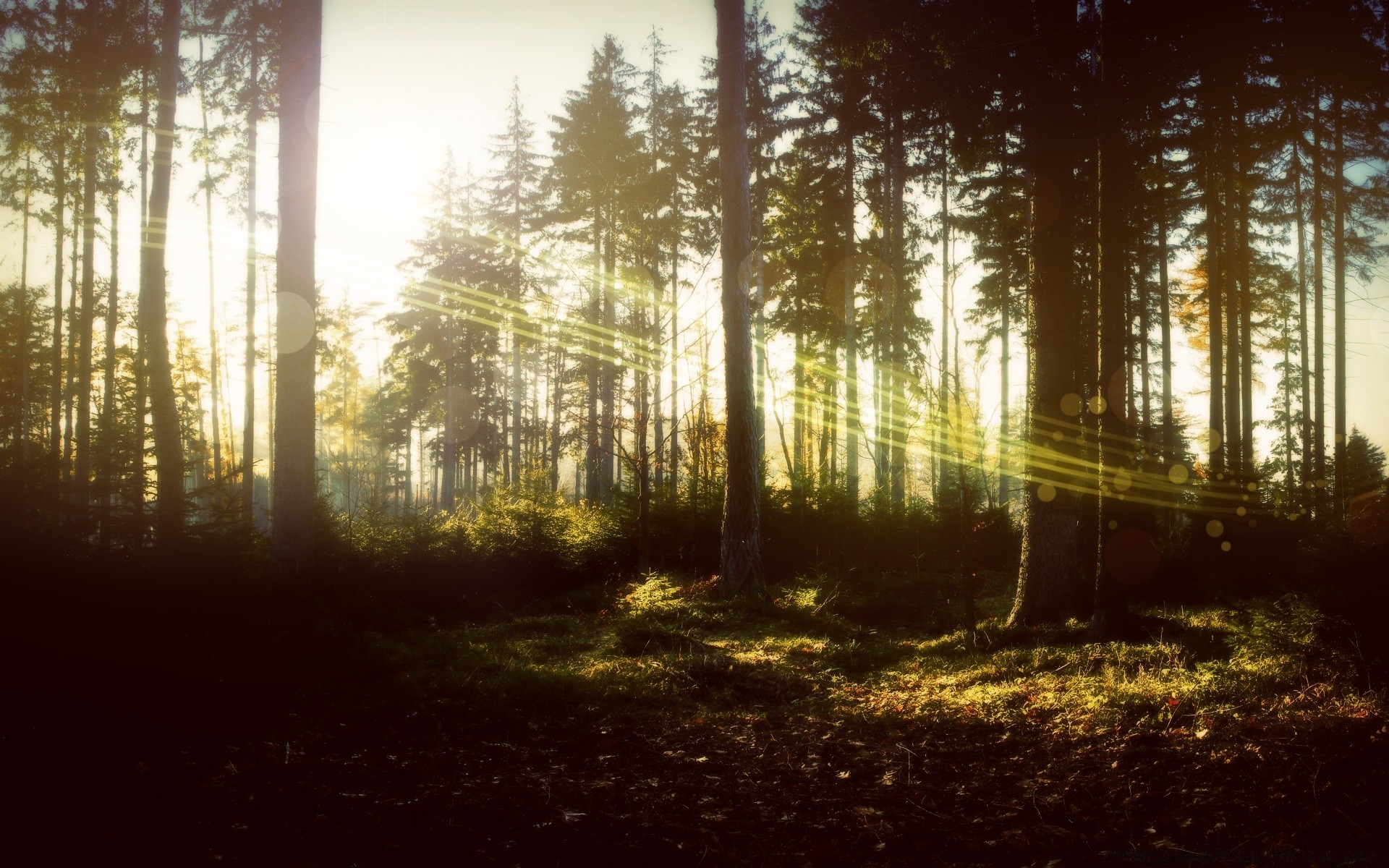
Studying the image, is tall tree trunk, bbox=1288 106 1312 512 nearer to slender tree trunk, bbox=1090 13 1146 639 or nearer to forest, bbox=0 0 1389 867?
forest, bbox=0 0 1389 867

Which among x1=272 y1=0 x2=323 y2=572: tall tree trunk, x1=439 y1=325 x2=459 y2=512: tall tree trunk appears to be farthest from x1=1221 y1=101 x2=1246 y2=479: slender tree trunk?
x1=439 y1=325 x2=459 y2=512: tall tree trunk

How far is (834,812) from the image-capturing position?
382 cm

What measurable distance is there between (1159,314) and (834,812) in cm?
2405

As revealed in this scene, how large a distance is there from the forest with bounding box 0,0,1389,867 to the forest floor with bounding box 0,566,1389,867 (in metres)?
0.04

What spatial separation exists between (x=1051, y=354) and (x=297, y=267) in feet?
33.2

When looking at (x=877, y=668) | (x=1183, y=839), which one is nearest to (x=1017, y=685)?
(x=877, y=668)

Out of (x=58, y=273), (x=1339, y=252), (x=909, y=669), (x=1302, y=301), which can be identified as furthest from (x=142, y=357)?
(x=1302, y=301)

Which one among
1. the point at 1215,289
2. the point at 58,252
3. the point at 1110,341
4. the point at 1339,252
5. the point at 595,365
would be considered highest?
the point at 58,252

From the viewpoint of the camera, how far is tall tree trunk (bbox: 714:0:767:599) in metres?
11.2

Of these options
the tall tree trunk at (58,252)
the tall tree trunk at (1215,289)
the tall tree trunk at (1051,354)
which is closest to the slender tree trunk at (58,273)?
the tall tree trunk at (58,252)

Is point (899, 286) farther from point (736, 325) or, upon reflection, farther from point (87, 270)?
point (87, 270)

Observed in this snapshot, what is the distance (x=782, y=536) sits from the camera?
48.5ft

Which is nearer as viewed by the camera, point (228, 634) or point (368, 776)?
point (368, 776)

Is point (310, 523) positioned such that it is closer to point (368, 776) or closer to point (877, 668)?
point (368, 776)
